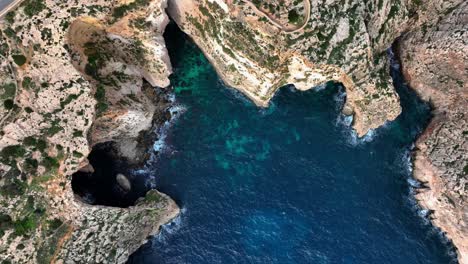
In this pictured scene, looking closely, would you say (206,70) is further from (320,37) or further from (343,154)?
(343,154)

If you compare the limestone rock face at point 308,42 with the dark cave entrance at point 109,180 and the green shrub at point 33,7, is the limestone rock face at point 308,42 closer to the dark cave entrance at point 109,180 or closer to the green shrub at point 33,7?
the green shrub at point 33,7

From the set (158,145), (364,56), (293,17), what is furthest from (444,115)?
(158,145)

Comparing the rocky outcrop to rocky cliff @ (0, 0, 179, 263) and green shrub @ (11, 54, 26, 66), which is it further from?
green shrub @ (11, 54, 26, 66)

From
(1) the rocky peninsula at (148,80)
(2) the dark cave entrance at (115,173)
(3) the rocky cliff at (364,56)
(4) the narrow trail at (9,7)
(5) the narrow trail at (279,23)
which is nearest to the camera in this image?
(4) the narrow trail at (9,7)

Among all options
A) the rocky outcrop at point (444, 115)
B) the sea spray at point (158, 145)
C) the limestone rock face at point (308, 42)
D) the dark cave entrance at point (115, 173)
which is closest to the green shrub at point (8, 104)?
the dark cave entrance at point (115, 173)

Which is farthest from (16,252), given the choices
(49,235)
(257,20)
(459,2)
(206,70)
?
(459,2)

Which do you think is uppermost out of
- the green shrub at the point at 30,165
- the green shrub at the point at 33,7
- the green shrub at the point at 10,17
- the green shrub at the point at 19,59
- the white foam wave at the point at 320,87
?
the white foam wave at the point at 320,87

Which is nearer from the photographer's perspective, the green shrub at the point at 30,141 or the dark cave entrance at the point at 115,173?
the green shrub at the point at 30,141
